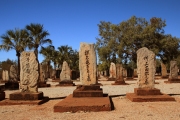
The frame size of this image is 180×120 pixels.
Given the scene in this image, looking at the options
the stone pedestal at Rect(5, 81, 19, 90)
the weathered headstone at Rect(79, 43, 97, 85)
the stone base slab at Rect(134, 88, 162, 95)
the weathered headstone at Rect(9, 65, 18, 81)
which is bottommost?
the stone pedestal at Rect(5, 81, 19, 90)

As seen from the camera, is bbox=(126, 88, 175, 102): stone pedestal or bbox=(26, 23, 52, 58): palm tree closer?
bbox=(126, 88, 175, 102): stone pedestal

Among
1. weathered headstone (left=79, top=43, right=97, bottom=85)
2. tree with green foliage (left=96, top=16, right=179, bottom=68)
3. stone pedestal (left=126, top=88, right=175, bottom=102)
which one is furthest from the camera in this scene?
tree with green foliage (left=96, top=16, right=179, bottom=68)

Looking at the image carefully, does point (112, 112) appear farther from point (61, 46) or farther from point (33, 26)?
point (61, 46)

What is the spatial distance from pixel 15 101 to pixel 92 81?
324cm

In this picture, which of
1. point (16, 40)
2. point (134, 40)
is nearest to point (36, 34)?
point (16, 40)

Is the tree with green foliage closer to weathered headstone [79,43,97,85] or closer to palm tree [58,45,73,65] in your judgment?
palm tree [58,45,73,65]

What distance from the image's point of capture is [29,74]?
8.98 m

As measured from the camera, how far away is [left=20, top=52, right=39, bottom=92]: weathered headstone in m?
8.89

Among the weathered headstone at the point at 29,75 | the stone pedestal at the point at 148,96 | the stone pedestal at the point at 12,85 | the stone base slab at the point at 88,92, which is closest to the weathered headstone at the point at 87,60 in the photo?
the stone base slab at the point at 88,92

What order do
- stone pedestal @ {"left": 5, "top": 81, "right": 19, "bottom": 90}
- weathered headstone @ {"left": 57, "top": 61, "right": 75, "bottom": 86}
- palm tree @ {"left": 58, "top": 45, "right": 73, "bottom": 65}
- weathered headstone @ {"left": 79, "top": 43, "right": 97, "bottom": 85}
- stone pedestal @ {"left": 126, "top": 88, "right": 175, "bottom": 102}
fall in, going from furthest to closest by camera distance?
palm tree @ {"left": 58, "top": 45, "right": 73, "bottom": 65}
weathered headstone @ {"left": 57, "top": 61, "right": 75, "bottom": 86}
stone pedestal @ {"left": 5, "top": 81, "right": 19, "bottom": 90}
weathered headstone @ {"left": 79, "top": 43, "right": 97, "bottom": 85}
stone pedestal @ {"left": 126, "top": 88, "right": 175, "bottom": 102}

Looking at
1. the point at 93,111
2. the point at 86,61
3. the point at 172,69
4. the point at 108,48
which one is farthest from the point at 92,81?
the point at 108,48

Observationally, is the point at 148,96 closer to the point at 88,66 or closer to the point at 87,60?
the point at 88,66

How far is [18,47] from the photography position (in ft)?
79.4

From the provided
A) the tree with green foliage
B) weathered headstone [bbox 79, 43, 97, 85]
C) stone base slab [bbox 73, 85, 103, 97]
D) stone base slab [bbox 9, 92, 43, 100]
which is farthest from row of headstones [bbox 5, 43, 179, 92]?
the tree with green foliage
